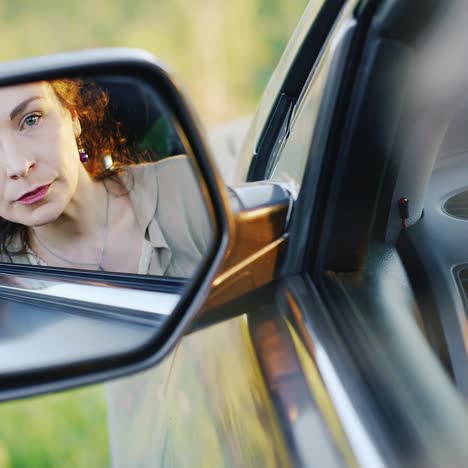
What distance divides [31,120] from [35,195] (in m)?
0.15

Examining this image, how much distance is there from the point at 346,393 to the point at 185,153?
446 millimetres

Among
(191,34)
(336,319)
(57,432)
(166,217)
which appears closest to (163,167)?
(166,217)

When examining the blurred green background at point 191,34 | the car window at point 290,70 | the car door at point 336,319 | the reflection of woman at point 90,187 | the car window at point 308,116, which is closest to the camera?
the car door at point 336,319

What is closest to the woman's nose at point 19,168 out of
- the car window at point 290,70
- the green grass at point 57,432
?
the car window at point 290,70

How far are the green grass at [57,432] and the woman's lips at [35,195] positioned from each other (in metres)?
2.29

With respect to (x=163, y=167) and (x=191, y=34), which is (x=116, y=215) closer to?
(x=163, y=167)

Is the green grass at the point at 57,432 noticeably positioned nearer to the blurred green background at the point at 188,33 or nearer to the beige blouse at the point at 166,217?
the beige blouse at the point at 166,217

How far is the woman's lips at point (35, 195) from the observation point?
4.90 ft

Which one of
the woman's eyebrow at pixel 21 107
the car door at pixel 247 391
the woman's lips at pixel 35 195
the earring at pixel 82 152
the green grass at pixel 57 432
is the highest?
the green grass at pixel 57 432

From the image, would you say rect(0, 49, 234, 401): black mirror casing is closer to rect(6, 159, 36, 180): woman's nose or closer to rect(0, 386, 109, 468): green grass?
rect(6, 159, 36, 180): woman's nose

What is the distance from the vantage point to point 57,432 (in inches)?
157

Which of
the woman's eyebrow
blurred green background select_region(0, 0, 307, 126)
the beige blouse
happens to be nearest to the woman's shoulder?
the beige blouse

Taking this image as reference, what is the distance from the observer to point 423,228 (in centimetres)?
170

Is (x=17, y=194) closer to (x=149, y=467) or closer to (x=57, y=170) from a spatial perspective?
(x=57, y=170)
